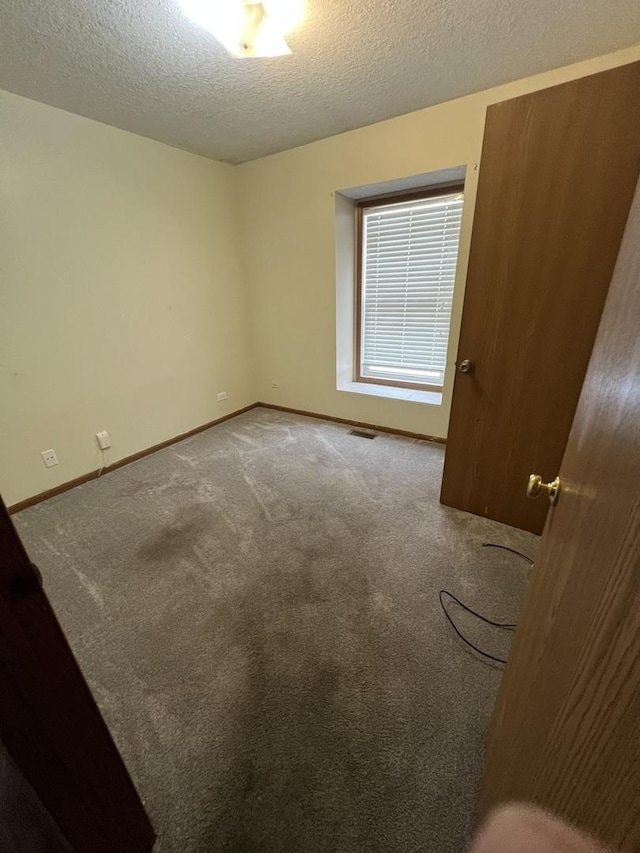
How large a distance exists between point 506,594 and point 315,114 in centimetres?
306

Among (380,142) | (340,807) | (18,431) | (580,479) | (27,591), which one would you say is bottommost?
(340,807)

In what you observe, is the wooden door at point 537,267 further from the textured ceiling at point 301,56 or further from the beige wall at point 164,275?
the beige wall at point 164,275

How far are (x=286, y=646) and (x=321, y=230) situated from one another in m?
3.01

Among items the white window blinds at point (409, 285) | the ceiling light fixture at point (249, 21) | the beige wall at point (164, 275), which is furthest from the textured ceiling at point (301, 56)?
the white window blinds at point (409, 285)

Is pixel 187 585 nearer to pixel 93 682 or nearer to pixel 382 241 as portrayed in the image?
pixel 93 682

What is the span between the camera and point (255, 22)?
140 cm

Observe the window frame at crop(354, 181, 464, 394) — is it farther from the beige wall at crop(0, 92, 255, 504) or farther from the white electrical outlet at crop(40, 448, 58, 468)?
the white electrical outlet at crop(40, 448, 58, 468)

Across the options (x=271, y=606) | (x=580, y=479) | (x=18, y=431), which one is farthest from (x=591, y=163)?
(x=18, y=431)

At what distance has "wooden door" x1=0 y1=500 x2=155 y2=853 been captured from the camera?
0.49 m

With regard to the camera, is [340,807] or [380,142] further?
[380,142]

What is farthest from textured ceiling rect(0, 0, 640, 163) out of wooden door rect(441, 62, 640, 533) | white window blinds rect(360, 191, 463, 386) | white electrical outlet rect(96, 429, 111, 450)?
white electrical outlet rect(96, 429, 111, 450)

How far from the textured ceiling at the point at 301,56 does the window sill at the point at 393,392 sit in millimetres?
2033

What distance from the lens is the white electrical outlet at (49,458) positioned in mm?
2295

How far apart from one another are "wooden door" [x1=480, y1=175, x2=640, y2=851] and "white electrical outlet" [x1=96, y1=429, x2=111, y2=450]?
2.86 metres
